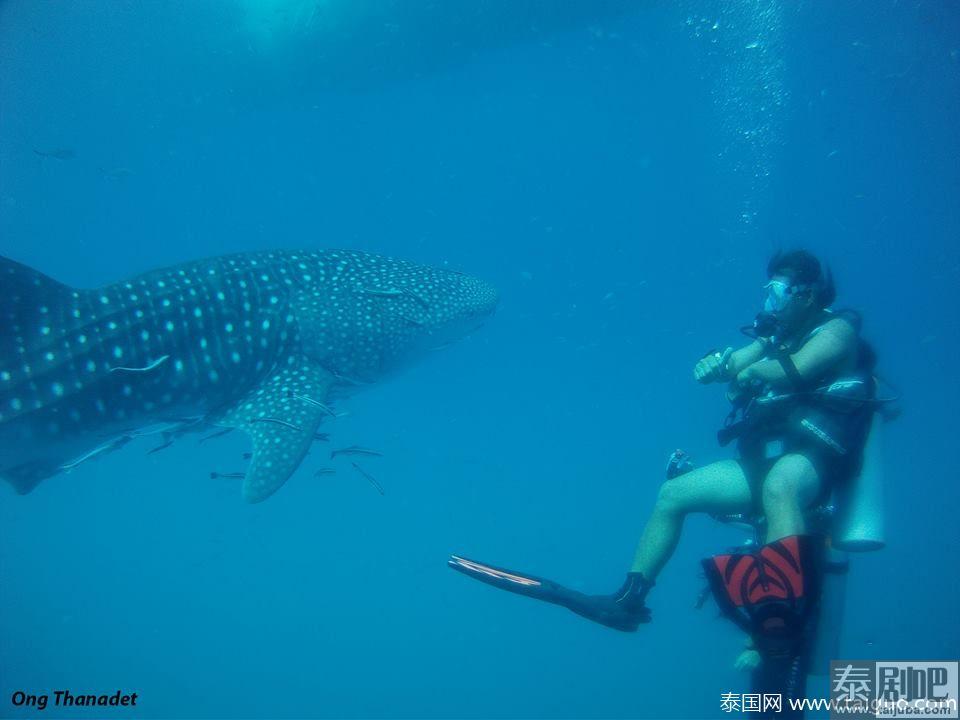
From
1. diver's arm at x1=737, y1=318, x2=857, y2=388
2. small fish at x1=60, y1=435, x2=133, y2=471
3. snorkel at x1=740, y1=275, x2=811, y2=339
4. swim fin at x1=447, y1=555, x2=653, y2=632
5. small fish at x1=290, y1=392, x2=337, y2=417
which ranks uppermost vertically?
snorkel at x1=740, y1=275, x2=811, y2=339

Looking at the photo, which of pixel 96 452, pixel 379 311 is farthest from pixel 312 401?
pixel 96 452

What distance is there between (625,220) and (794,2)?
21011 millimetres

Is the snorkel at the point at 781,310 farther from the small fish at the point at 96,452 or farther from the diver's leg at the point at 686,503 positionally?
the small fish at the point at 96,452

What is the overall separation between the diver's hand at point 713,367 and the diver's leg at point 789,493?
40.0 inches

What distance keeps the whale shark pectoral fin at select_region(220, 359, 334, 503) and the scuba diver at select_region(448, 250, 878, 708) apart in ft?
6.41

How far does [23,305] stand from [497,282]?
129ft

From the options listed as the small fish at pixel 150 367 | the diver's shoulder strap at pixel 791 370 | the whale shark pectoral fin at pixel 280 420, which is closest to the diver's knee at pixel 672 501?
the diver's shoulder strap at pixel 791 370

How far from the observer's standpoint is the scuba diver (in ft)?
14.3

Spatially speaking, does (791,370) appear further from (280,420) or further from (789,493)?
(280,420)

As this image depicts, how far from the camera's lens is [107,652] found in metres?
13.0

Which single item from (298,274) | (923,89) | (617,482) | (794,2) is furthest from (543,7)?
(298,274)

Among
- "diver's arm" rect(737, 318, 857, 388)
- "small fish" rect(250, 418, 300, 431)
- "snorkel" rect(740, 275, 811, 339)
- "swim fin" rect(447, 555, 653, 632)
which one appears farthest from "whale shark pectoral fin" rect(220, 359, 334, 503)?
"snorkel" rect(740, 275, 811, 339)

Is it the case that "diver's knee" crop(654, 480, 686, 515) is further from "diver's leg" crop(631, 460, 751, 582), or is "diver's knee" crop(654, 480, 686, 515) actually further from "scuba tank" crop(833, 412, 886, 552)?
"scuba tank" crop(833, 412, 886, 552)

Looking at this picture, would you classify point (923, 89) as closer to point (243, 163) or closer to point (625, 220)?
point (625, 220)
